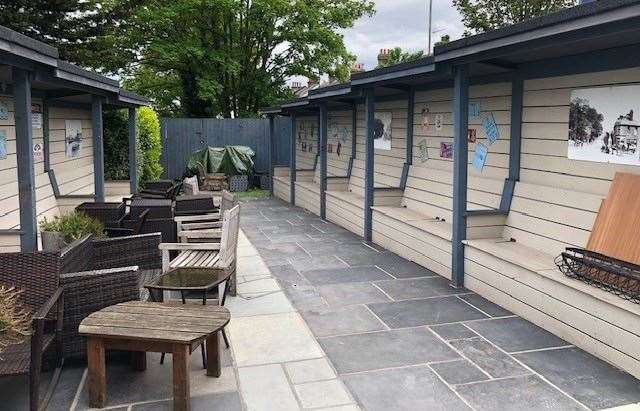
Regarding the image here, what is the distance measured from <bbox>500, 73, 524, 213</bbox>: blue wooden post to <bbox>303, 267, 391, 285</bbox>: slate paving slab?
154 cm

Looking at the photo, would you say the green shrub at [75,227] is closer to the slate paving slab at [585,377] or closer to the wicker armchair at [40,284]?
the wicker armchair at [40,284]

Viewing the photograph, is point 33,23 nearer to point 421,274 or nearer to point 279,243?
point 279,243

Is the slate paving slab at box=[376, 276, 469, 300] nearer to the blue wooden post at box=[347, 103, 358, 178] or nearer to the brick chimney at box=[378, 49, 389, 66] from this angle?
the blue wooden post at box=[347, 103, 358, 178]

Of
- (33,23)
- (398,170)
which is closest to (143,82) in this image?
(33,23)

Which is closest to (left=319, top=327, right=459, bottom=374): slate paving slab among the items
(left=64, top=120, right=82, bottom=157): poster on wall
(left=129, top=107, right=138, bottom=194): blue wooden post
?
(left=64, top=120, right=82, bottom=157): poster on wall

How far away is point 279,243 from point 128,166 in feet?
15.2

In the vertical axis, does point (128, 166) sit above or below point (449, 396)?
above

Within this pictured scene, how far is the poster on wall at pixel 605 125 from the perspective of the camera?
182 inches

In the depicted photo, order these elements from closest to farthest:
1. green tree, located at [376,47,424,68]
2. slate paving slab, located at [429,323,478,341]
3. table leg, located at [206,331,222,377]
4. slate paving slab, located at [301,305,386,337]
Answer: table leg, located at [206,331,222,377], slate paving slab, located at [429,323,478,341], slate paving slab, located at [301,305,386,337], green tree, located at [376,47,424,68]

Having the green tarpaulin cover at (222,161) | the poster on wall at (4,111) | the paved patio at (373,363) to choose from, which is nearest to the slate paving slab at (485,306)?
the paved patio at (373,363)

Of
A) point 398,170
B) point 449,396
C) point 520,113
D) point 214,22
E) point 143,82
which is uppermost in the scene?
point 214,22

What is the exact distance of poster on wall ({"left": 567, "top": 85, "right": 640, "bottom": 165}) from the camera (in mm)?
4629

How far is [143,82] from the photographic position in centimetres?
2578

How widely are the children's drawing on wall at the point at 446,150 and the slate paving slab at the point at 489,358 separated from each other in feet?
11.4
